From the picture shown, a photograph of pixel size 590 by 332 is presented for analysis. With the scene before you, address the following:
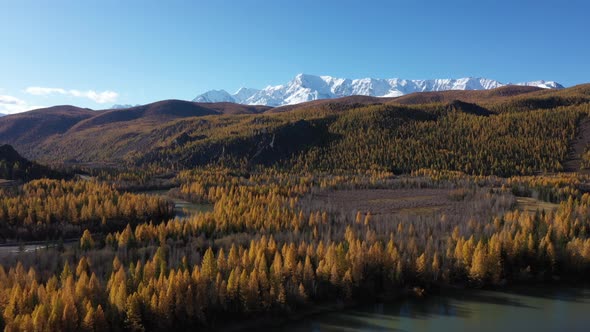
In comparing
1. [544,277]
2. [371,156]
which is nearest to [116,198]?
[544,277]

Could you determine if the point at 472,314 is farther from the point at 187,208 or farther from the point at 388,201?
the point at 187,208

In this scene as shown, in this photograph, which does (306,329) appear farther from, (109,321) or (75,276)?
(75,276)

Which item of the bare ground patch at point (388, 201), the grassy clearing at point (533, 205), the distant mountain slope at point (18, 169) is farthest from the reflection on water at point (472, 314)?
the distant mountain slope at point (18, 169)

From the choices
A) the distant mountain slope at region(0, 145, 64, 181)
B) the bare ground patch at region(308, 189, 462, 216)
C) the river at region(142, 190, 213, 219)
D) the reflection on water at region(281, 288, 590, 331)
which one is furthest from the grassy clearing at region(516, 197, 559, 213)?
the distant mountain slope at region(0, 145, 64, 181)

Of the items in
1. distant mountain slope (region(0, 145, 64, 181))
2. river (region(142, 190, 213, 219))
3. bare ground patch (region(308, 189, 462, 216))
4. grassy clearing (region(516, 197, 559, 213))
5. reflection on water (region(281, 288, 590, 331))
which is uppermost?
distant mountain slope (region(0, 145, 64, 181))

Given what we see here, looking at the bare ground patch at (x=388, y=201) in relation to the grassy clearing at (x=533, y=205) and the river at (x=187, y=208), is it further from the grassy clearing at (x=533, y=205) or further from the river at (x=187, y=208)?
the river at (x=187, y=208)

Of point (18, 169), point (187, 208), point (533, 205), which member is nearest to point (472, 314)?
point (533, 205)

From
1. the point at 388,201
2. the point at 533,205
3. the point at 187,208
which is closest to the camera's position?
the point at 533,205

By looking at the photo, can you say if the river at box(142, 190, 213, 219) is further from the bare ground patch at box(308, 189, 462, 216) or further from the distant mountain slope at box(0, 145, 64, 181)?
the distant mountain slope at box(0, 145, 64, 181)
